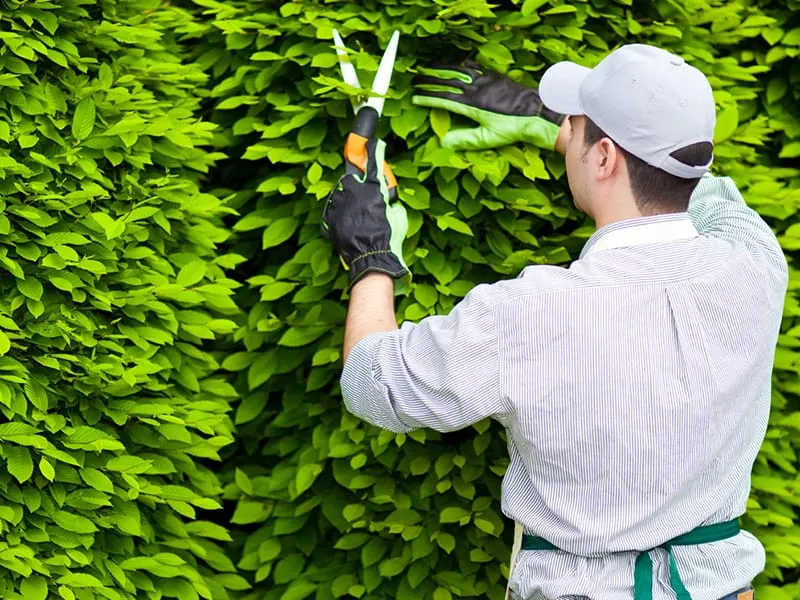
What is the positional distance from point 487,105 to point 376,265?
64cm

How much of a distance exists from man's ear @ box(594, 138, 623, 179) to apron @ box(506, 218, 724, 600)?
14cm

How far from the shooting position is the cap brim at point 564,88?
8.50 ft

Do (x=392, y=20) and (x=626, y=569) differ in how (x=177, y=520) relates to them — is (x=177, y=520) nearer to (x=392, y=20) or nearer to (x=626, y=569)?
(x=626, y=569)

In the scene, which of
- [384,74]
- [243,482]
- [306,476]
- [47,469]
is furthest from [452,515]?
[384,74]

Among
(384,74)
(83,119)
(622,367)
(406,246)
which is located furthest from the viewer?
(406,246)

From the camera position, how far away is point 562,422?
2318 millimetres

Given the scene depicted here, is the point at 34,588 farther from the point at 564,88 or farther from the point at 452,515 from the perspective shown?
the point at 564,88

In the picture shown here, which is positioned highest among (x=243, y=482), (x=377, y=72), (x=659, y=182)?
(x=659, y=182)

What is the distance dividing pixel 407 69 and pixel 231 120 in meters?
0.74

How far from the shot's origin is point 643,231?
2451 millimetres

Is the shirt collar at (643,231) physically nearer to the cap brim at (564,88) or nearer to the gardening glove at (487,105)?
the cap brim at (564,88)

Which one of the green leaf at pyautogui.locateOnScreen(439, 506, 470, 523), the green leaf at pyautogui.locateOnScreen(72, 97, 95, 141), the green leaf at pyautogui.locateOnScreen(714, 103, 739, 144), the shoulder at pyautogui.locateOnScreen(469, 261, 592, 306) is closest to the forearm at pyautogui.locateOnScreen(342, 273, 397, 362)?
the shoulder at pyautogui.locateOnScreen(469, 261, 592, 306)

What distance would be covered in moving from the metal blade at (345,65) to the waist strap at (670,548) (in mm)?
1331

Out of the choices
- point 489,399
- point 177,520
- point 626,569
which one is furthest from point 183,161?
point 626,569
